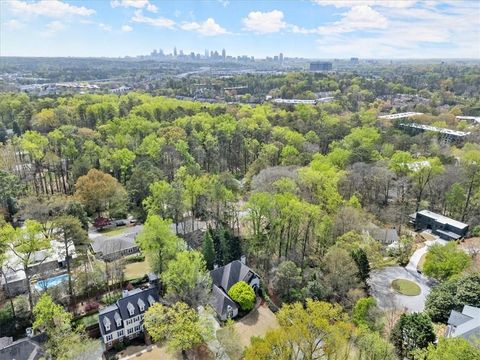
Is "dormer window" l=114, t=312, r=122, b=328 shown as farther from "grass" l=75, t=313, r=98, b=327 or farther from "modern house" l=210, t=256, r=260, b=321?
"modern house" l=210, t=256, r=260, b=321

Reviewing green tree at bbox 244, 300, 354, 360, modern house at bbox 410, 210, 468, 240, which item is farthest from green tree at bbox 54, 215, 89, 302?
modern house at bbox 410, 210, 468, 240

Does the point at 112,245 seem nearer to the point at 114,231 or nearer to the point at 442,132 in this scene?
the point at 114,231

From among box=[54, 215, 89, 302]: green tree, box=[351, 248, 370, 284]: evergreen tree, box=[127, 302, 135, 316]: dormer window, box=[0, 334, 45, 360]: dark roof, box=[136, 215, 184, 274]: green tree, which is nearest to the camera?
box=[0, 334, 45, 360]: dark roof

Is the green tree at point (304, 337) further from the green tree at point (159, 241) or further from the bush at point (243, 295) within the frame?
the green tree at point (159, 241)

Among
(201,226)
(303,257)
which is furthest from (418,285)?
(201,226)

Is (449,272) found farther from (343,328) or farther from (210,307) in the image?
(210,307)

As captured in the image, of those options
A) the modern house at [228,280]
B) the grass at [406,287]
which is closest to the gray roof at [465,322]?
the grass at [406,287]
